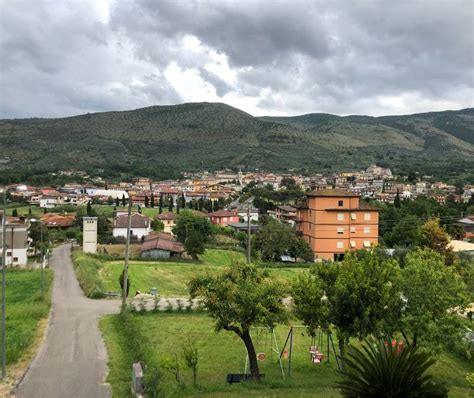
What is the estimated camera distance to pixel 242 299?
653 inches

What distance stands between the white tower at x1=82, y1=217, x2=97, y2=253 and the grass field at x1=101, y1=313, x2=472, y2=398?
30.8 metres

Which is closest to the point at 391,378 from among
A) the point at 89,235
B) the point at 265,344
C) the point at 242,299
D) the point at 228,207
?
the point at 242,299

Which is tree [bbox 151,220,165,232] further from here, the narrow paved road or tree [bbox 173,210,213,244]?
the narrow paved road

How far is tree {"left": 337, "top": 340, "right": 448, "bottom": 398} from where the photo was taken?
35.3ft

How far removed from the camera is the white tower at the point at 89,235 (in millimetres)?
55906

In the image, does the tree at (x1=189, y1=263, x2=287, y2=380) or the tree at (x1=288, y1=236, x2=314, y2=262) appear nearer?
the tree at (x1=189, y1=263, x2=287, y2=380)

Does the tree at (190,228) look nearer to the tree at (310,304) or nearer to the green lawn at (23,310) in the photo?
the green lawn at (23,310)

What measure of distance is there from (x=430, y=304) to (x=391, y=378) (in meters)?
8.24

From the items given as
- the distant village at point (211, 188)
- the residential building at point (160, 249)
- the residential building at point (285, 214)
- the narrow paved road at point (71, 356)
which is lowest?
the narrow paved road at point (71, 356)

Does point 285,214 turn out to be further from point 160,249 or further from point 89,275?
point 89,275

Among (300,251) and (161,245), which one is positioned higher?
(161,245)

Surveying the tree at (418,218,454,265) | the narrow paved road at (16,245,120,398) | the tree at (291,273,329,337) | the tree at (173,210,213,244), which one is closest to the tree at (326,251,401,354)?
the tree at (291,273,329,337)

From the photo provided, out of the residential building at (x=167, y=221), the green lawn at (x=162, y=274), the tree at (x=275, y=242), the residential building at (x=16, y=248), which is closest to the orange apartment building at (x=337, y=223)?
the tree at (x=275, y=242)

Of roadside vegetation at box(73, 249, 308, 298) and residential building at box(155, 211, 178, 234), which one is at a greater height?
residential building at box(155, 211, 178, 234)
